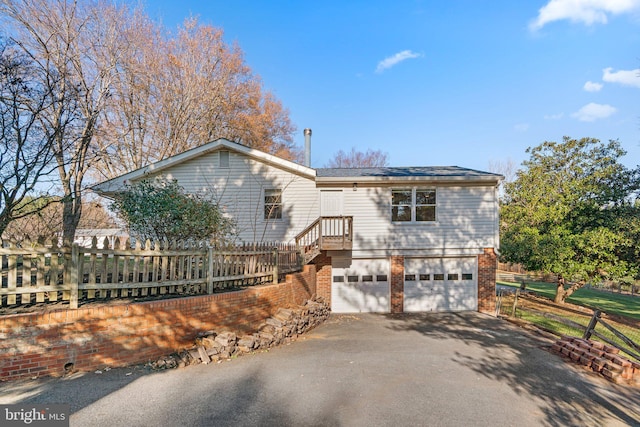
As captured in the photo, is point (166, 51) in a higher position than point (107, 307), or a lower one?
higher

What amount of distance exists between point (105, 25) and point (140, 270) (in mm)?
15989

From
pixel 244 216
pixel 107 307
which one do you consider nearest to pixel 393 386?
pixel 107 307

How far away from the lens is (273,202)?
1238 cm

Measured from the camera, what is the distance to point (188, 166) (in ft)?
40.4

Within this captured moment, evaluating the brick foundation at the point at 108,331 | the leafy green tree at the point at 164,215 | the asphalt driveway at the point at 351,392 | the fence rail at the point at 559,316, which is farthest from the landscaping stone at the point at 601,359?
the leafy green tree at the point at 164,215

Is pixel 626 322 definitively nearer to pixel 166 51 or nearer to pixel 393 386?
pixel 393 386

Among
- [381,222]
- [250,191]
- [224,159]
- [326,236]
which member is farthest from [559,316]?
[224,159]

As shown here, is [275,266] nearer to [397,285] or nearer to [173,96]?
[397,285]

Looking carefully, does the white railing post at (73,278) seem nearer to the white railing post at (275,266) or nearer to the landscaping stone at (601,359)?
the white railing post at (275,266)

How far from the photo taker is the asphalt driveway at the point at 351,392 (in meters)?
3.99

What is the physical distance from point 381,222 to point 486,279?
471 cm

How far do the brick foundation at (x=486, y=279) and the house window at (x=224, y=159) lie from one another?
10.7 m

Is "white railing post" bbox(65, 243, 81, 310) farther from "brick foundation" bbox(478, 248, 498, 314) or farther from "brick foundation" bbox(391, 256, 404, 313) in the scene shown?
"brick foundation" bbox(478, 248, 498, 314)

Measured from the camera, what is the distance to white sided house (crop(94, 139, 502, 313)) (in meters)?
11.9
